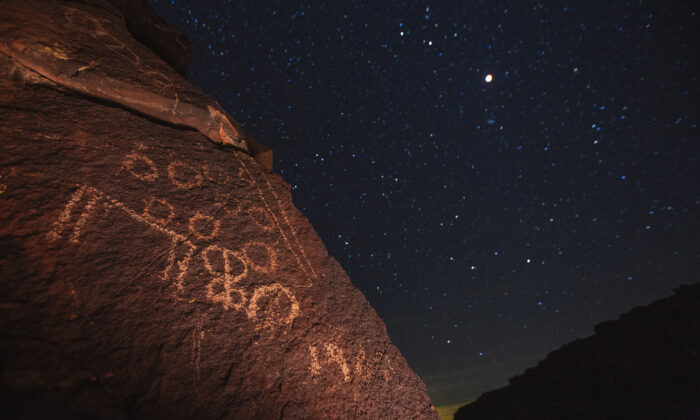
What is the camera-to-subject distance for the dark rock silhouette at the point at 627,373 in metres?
6.45

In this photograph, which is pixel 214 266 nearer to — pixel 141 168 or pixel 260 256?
pixel 260 256

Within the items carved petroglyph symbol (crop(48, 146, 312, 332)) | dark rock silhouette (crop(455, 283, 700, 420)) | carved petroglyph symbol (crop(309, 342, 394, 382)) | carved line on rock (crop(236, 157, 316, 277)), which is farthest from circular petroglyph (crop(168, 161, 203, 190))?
dark rock silhouette (crop(455, 283, 700, 420))

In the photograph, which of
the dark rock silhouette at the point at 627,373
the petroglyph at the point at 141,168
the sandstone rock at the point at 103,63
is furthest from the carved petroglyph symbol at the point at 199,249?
the dark rock silhouette at the point at 627,373

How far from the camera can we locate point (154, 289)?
1409mm

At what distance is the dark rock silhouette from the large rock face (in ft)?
27.5

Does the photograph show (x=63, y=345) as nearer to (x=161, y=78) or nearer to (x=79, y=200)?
(x=79, y=200)

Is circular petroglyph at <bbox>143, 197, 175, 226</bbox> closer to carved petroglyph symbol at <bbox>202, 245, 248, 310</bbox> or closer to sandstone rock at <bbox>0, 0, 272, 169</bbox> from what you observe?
carved petroglyph symbol at <bbox>202, 245, 248, 310</bbox>

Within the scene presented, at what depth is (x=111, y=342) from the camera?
119 cm

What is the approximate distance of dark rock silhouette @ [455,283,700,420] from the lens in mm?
6445

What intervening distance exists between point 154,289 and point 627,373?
10.4 metres

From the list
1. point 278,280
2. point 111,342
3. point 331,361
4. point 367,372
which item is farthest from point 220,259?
point 367,372

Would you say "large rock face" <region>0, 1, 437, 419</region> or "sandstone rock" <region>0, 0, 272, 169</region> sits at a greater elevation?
"sandstone rock" <region>0, 0, 272, 169</region>

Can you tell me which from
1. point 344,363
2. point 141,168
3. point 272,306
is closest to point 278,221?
point 272,306

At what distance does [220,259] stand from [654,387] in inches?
383
